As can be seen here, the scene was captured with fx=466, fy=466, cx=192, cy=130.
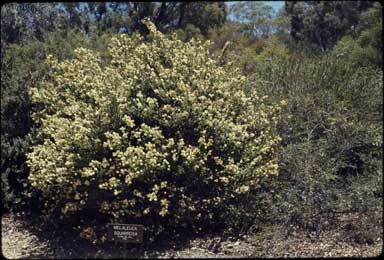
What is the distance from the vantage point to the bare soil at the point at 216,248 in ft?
19.1

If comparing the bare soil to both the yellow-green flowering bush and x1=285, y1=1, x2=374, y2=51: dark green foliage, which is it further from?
x1=285, y1=1, x2=374, y2=51: dark green foliage

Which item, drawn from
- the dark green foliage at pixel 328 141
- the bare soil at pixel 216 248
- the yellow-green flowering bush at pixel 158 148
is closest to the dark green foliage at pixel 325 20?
the dark green foliage at pixel 328 141

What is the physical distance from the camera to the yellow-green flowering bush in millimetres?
5805

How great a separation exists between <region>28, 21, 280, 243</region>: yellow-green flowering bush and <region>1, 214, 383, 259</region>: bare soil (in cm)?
27

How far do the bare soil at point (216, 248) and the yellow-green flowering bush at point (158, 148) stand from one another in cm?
27

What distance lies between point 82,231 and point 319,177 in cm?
333

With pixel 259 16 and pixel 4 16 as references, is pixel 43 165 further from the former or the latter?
pixel 259 16

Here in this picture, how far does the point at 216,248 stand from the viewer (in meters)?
6.13

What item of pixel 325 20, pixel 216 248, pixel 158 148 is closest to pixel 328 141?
pixel 216 248

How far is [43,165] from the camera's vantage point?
5980mm

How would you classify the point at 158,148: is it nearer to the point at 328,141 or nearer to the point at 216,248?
the point at 216,248

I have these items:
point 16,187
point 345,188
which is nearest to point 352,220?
point 345,188

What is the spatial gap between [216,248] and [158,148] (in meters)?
1.55

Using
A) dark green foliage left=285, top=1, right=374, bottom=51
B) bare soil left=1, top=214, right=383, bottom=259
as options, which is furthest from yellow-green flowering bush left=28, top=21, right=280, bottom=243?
dark green foliage left=285, top=1, right=374, bottom=51
